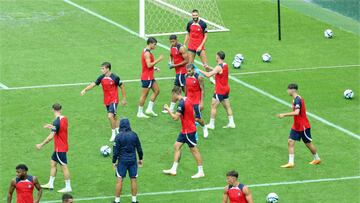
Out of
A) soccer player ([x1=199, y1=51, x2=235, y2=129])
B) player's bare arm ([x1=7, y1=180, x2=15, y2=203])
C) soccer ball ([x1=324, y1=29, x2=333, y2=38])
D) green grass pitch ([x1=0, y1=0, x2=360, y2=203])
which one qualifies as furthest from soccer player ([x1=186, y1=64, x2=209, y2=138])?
soccer ball ([x1=324, y1=29, x2=333, y2=38])

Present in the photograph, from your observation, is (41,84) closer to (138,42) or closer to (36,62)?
(36,62)

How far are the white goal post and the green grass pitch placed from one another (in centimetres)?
66

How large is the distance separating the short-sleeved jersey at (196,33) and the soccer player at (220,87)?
3826 mm

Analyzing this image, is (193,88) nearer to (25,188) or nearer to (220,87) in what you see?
(220,87)

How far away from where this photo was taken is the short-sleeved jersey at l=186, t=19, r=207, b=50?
32344 millimetres

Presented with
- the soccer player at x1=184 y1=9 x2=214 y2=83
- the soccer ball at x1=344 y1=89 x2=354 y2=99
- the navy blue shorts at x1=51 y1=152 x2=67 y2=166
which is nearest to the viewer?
the navy blue shorts at x1=51 y1=152 x2=67 y2=166

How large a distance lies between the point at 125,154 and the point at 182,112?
92.9 inches

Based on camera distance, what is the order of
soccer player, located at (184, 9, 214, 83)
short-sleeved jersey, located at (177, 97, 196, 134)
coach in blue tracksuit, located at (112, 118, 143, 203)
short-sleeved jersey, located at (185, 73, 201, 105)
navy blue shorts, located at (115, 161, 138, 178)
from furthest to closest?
soccer player, located at (184, 9, 214, 83) → short-sleeved jersey, located at (185, 73, 201, 105) → short-sleeved jersey, located at (177, 97, 196, 134) → navy blue shorts, located at (115, 161, 138, 178) → coach in blue tracksuit, located at (112, 118, 143, 203)

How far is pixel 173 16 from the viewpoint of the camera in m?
40.9

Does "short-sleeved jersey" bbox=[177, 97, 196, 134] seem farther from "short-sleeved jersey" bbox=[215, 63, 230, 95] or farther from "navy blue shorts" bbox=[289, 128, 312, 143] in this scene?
"short-sleeved jersey" bbox=[215, 63, 230, 95]

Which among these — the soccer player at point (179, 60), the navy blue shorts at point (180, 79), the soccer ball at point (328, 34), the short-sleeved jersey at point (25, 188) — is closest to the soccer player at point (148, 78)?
the soccer player at point (179, 60)

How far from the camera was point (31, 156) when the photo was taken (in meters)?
26.7

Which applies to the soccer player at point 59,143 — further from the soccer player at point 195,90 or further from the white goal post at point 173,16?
the white goal post at point 173,16

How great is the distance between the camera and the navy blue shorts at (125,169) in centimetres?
2366
